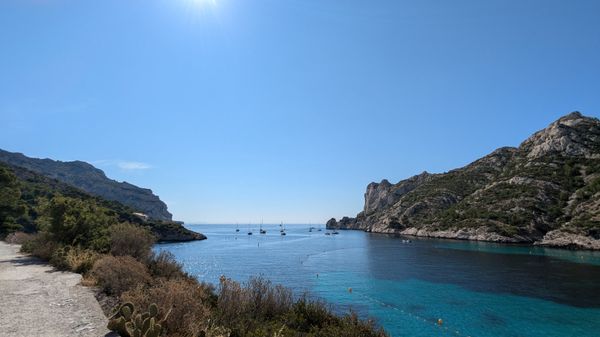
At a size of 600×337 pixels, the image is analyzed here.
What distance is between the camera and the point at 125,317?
912 centimetres

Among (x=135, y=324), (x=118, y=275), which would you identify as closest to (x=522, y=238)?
(x=118, y=275)

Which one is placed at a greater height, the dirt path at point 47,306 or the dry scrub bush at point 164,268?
the dry scrub bush at point 164,268

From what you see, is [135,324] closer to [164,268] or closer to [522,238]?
[164,268]

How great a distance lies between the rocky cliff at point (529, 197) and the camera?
3098 inches

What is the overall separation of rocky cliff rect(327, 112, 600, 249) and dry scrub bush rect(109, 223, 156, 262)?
81624 mm

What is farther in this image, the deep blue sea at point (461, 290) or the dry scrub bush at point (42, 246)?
the dry scrub bush at point (42, 246)

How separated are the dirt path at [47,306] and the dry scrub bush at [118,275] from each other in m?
0.74

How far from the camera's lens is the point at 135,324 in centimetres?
806

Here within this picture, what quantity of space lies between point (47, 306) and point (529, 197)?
106357 millimetres

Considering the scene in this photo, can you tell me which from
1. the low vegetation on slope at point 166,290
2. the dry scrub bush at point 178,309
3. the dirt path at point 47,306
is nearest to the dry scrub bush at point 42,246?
the low vegetation on slope at point 166,290

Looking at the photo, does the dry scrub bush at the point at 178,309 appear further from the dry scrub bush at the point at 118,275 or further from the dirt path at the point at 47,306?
the dry scrub bush at the point at 118,275

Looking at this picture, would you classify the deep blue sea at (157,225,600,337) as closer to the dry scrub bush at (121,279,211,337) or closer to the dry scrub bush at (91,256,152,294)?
the dry scrub bush at (121,279,211,337)

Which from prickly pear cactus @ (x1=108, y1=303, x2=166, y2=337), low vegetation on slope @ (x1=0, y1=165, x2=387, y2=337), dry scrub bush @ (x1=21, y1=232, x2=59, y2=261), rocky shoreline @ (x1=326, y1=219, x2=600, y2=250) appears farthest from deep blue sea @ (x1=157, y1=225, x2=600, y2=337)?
dry scrub bush @ (x1=21, y1=232, x2=59, y2=261)

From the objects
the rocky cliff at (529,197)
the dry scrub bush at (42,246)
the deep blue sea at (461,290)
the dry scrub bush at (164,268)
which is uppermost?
the rocky cliff at (529,197)
